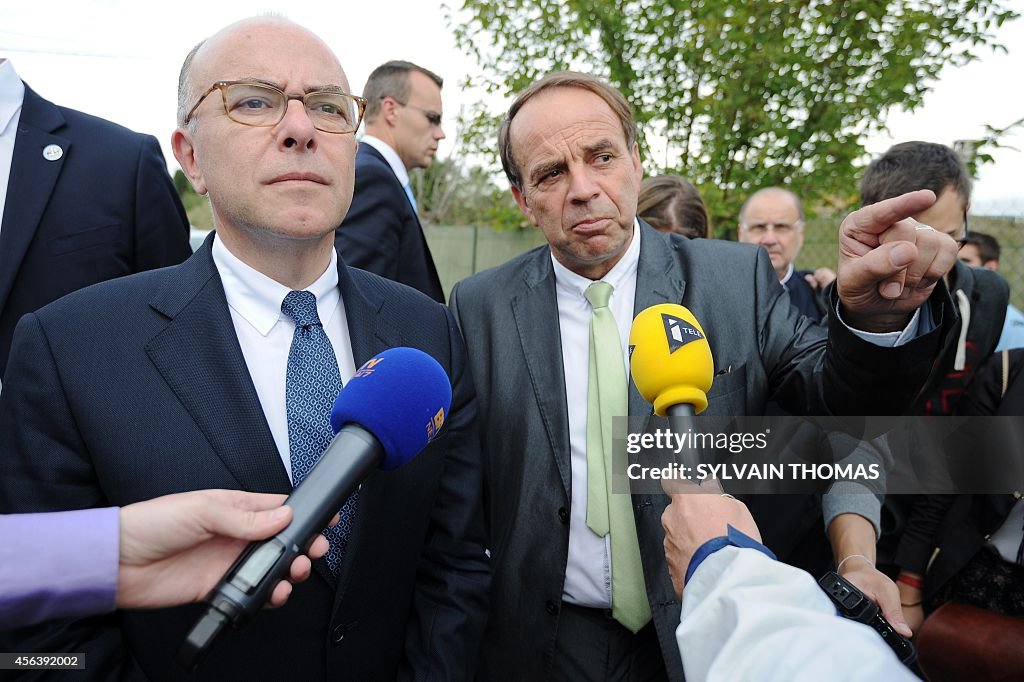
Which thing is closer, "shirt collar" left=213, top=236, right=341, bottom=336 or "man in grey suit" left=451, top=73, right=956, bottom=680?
"shirt collar" left=213, top=236, right=341, bottom=336

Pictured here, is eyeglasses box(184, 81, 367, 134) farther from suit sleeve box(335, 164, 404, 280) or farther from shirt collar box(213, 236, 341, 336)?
suit sleeve box(335, 164, 404, 280)

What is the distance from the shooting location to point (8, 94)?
248 centimetres

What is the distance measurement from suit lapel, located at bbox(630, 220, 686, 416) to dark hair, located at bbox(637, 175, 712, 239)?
1.19 metres

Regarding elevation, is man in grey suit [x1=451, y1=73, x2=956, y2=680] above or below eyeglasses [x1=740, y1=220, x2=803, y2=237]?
below

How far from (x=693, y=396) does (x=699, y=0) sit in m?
5.78

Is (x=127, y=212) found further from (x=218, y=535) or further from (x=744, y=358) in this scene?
(x=744, y=358)

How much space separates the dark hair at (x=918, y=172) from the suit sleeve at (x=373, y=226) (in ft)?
6.57

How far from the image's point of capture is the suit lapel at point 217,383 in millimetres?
1531

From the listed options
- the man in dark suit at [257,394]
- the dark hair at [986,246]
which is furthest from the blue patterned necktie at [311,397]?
the dark hair at [986,246]

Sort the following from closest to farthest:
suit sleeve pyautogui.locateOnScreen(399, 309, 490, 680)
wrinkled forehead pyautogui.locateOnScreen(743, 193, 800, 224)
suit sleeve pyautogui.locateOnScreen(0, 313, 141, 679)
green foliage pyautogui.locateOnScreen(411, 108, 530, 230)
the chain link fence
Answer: suit sleeve pyautogui.locateOnScreen(0, 313, 141, 679)
suit sleeve pyautogui.locateOnScreen(399, 309, 490, 680)
wrinkled forehead pyautogui.locateOnScreen(743, 193, 800, 224)
the chain link fence
green foliage pyautogui.locateOnScreen(411, 108, 530, 230)

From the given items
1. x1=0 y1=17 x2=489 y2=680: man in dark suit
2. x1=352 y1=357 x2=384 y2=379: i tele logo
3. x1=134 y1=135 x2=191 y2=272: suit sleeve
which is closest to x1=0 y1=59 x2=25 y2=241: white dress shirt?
x1=134 y1=135 x2=191 y2=272: suit sleeve

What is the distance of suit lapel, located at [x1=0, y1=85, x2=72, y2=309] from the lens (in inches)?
90.9

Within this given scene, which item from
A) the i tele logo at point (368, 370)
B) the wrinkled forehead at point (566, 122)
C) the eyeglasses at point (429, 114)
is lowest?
the i tele logo at point (368, 370)

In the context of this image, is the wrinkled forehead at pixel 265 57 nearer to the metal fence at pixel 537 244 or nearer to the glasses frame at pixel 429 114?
the glasses frame at pixel 429 114
